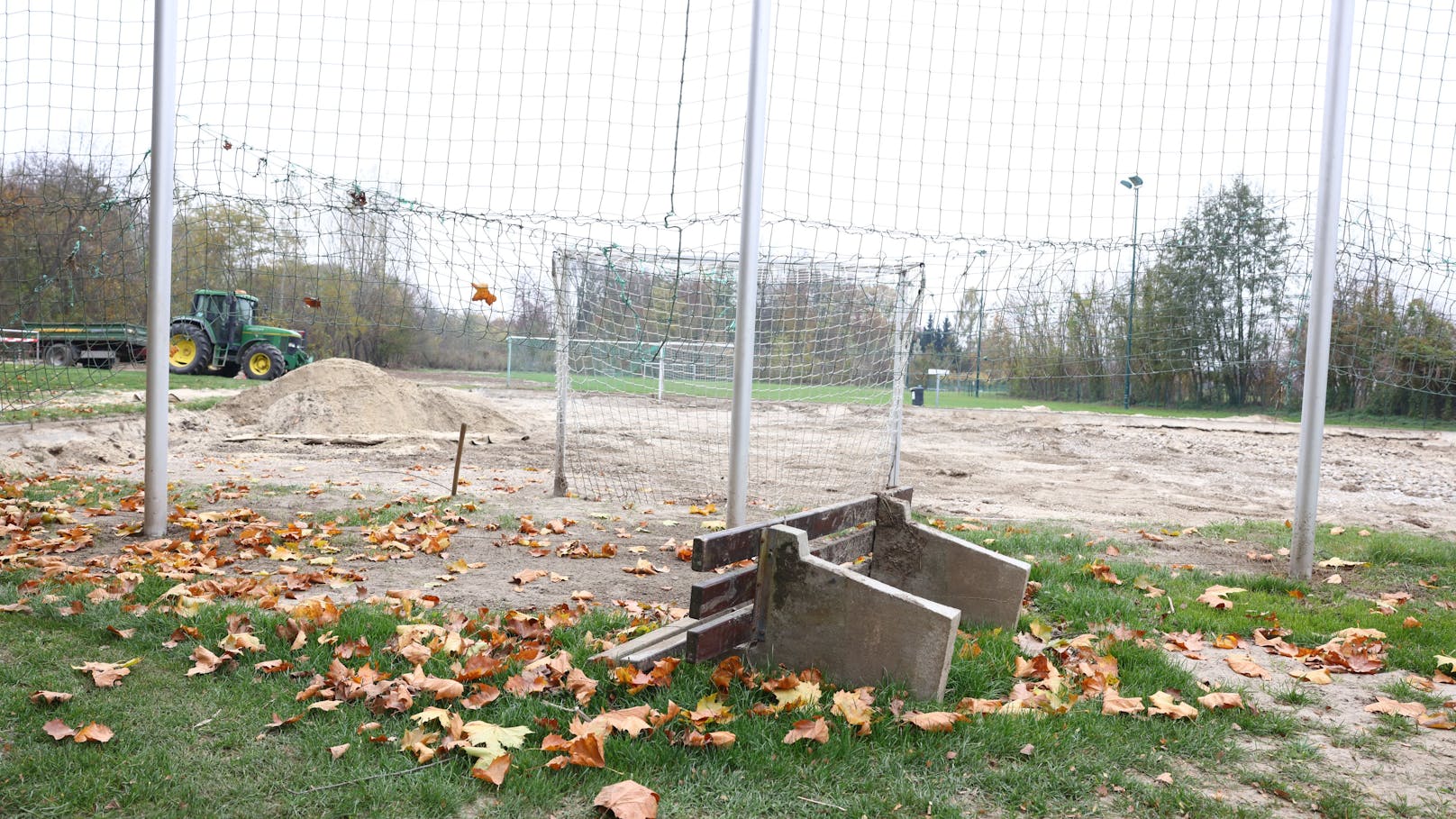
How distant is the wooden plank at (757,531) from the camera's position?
303 cm

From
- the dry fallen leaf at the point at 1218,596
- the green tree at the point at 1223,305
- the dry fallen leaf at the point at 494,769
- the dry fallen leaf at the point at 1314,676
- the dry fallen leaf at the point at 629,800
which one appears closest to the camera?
the dry fallen leaf at the point at 629,800

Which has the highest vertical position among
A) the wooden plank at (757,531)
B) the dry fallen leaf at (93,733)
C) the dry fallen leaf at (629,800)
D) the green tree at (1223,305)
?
the green tree at (1223,305)

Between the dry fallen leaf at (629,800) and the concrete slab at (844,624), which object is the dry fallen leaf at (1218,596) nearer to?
the concrete slab at (844,624)

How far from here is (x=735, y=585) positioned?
3227 millimetres

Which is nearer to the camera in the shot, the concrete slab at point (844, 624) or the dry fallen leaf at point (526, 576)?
the concrete slab at point (844, 624)

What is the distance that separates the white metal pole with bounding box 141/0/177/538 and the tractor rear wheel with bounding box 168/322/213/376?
1605 centimetres

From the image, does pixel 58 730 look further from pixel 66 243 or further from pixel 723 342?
pixel 66 243

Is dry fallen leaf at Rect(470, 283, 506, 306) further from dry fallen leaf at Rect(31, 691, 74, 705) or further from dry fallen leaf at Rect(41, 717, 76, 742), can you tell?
dry fallen leaf at Rect(41, 717, 76, 742)

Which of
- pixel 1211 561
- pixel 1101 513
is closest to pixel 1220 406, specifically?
pixel 1101 513

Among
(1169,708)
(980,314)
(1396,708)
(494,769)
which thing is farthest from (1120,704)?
(980,314)

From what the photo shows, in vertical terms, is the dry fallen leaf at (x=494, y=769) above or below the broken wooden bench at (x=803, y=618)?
below

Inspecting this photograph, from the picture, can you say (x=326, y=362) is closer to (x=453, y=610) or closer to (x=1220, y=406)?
(x=453, y=610)

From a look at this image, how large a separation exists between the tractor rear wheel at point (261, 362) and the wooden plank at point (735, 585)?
19.1 metres

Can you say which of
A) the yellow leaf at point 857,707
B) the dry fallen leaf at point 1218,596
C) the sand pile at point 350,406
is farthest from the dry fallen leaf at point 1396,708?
the sand pile at point 350,406
